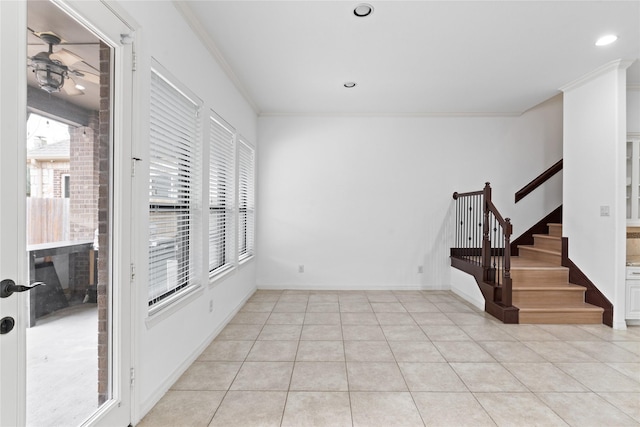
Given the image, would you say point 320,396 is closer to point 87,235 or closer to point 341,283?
point 87,235

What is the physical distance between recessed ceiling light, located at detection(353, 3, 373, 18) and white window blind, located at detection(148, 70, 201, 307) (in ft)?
5.10

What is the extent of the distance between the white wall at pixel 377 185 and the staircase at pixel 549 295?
4.13 feet

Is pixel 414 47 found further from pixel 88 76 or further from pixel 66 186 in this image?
pixel 66 186

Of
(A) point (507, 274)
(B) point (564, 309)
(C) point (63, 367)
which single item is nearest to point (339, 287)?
(A) point (507, 274)

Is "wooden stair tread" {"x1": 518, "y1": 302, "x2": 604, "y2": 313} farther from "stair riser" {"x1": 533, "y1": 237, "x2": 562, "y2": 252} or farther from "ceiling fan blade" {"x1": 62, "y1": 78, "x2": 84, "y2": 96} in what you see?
"ceiling fan blade" {"x1": 62, "y1": 78, "x2": 84, "y2": 96}

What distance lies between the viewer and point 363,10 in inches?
101

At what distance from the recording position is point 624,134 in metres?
3.47

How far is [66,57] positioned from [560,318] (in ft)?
16.3

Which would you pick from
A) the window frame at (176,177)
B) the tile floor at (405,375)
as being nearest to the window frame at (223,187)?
the window frame at (176,177)

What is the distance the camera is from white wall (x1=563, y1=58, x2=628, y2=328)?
11.4 ft

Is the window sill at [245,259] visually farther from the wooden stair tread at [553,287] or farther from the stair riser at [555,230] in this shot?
the stair riser at [555,230]

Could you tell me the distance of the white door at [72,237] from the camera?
3.75 ft

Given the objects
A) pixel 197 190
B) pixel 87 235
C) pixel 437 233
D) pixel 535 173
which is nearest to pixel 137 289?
pixel 87 235

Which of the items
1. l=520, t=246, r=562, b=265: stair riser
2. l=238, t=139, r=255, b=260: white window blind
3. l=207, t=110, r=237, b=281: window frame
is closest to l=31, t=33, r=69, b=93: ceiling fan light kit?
l=207, t=110, r=237, b=281: window frame
